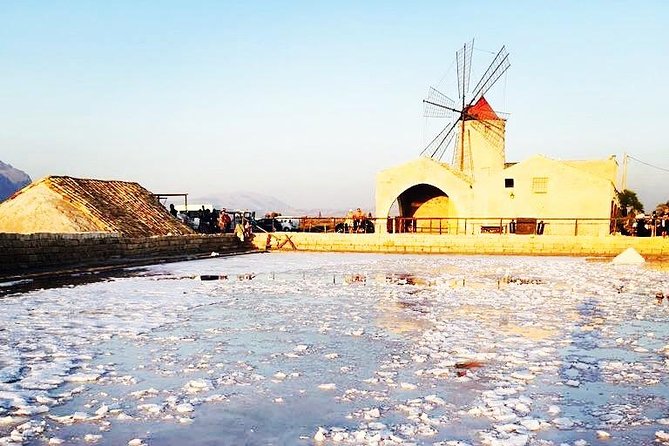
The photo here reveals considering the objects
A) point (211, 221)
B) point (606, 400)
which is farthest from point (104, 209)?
point (606, 400)

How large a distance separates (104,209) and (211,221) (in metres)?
6.39

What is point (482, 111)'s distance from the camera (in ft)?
115

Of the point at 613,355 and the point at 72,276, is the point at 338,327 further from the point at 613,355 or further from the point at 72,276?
the point at 72,276

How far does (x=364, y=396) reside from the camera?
3842 millimetres

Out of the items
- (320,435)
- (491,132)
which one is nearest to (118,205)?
(320,435)

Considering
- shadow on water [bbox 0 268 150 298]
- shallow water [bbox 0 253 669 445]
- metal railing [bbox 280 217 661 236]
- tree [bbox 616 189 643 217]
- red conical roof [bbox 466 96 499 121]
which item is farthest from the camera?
tree [bbox 616 189 643 217]

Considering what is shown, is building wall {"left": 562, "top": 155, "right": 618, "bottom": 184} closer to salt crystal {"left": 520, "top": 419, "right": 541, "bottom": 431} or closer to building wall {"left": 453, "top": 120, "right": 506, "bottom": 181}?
building wall {"left": 453, "top": 120, "right": 506, "bottom": 181}

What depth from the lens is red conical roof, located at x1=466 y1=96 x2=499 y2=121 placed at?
112 ft

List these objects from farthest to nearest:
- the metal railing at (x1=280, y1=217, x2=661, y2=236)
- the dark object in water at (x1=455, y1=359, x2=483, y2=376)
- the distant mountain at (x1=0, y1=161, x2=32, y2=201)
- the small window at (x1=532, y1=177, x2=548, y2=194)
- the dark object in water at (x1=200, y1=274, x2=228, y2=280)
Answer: the distant mountain at (x1=0, y1=161, x2=32, y2=201) < the small window at (x1=532, y1=177, x2=548, y2=194) < the metal railing at (x1=280, y1=217, x2=661, y2=236) < the dark object in water at (x1=200, y1=274, x2=228, y2=280) < the dark object in water at (x1=455, y1=359, x2=483, y2=376)

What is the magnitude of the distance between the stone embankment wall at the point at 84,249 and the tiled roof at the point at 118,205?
7.71 ft

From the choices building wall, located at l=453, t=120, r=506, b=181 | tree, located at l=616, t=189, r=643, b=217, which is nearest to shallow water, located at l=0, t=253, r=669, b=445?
building wall, located at l=453, t=120, r=506, b=181

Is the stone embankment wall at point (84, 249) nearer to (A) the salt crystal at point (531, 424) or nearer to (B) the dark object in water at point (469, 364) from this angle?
(B) the dark object in water at point (469, 364)

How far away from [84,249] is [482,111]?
2648cm

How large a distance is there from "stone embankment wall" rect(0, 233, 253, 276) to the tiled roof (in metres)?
2.35
